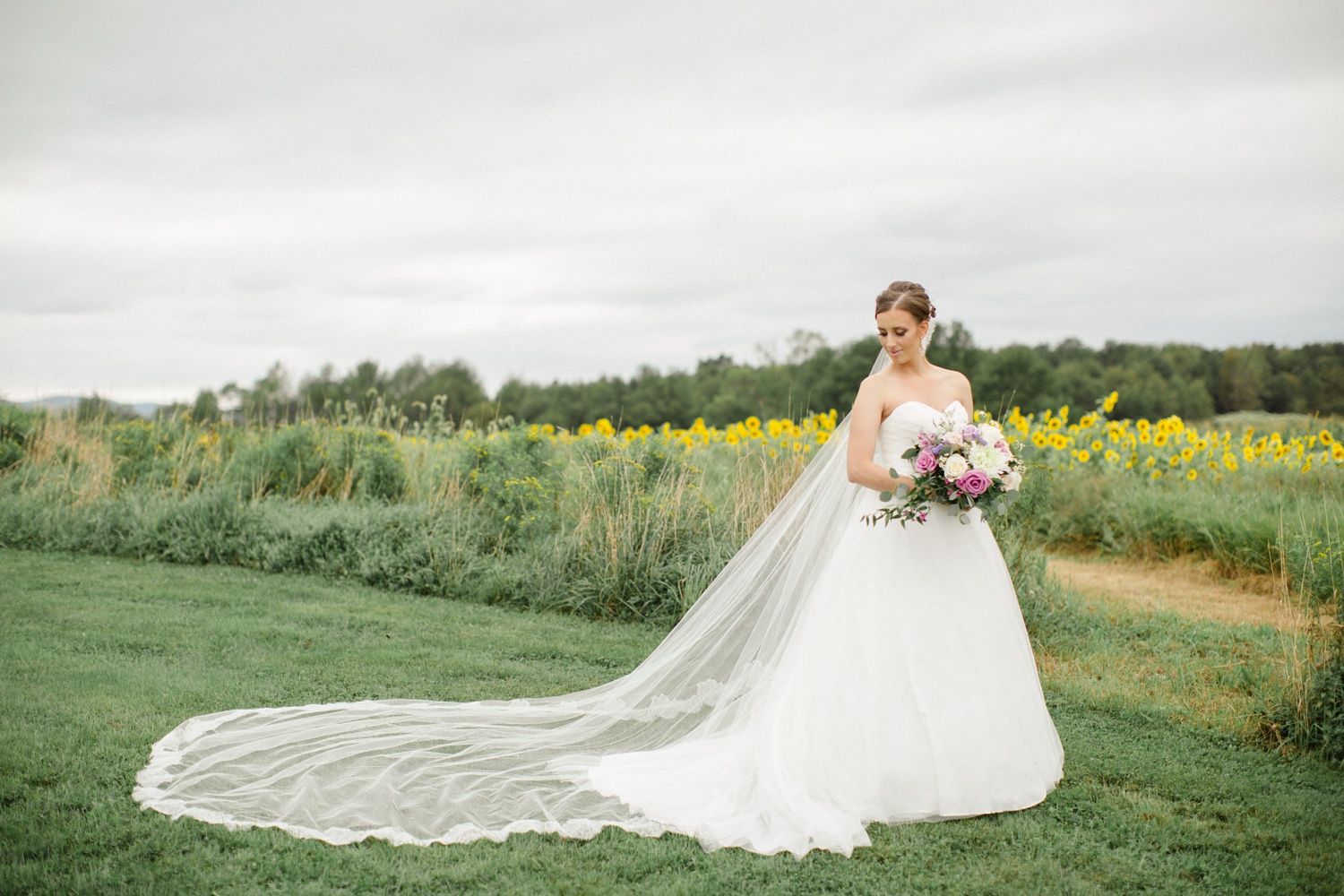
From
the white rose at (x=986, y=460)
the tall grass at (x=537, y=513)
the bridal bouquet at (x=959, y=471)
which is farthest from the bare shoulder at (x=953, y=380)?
the tall grass at (x=537, y=513)

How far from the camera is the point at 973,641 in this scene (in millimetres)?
3711

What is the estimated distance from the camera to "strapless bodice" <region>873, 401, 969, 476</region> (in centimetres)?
383

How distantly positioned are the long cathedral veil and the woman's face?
37 cm

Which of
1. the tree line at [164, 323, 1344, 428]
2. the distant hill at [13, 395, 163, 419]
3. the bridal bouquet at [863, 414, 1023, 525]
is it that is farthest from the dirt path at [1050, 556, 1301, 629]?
the tree line at [164, 323, 1344, 428]

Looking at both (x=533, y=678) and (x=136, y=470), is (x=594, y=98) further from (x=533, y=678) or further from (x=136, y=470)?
(x=533, y=678)

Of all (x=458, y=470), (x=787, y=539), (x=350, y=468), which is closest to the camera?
(x=787, y=539)

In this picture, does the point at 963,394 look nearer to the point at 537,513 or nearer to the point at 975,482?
the point at 975,482

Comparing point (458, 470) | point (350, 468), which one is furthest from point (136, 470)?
point (458, 470)

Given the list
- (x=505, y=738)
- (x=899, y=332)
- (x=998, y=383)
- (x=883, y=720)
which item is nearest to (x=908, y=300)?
(x=899, y=332)

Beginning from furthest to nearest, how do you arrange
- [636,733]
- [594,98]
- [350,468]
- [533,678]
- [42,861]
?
[594,98] → [350,468] → [533,678] → [636,733] → [42,861]

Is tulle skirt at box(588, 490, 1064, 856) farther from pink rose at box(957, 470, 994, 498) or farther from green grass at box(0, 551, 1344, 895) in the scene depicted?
pink rose at box(957, 470, 994, 498)

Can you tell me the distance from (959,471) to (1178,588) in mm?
6302

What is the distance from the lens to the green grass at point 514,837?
9.95 ft

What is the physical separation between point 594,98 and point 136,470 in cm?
846
